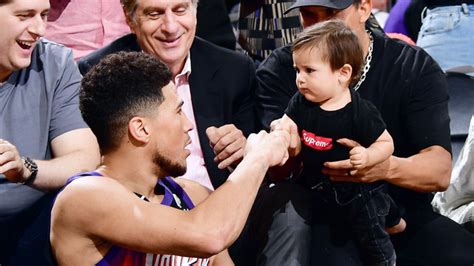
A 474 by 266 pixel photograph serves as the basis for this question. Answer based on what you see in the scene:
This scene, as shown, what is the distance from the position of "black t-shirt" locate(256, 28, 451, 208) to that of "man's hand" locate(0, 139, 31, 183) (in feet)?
3.01

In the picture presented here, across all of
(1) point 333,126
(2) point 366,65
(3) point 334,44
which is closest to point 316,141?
(1) point 333,126

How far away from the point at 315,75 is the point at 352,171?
1.03 ft

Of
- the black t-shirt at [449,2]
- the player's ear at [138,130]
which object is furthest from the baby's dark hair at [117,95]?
the black t-shirt at [449,2]

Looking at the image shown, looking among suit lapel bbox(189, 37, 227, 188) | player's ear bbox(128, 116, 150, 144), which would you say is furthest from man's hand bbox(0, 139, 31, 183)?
suit lapel bbox(189, 37, 227, 188)

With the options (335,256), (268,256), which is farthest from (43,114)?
(335,256)

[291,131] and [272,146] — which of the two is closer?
[272,146]

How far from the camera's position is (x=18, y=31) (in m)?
2.95

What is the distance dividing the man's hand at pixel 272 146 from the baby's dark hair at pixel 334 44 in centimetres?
25

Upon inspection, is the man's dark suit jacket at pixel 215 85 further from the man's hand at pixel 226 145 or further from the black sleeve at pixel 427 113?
the black sleeve at pixel 427 113

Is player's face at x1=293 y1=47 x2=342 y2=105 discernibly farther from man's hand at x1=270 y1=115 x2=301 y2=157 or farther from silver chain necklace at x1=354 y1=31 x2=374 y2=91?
silver chain necklace at x1=354 y1=31 x2=374 y2=91

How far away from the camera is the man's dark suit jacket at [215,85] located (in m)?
3.30

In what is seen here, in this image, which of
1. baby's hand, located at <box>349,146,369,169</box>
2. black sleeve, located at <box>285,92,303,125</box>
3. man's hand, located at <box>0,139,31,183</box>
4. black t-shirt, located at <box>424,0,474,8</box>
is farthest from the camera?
black t-shirt, located at <box>424,0,474,8</box>

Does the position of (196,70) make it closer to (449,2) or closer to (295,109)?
(295,109)

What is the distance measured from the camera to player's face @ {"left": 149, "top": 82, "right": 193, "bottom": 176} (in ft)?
8.32
